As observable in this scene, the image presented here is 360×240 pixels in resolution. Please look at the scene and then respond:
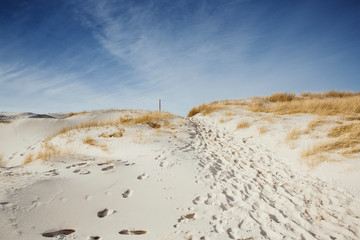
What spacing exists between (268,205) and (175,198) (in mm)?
1562

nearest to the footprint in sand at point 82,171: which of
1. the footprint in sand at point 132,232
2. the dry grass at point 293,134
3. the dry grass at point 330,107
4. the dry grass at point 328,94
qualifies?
the footprint in sand at point 132,232

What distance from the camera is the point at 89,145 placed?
5820 millimetres

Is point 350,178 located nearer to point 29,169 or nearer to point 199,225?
point 199,225

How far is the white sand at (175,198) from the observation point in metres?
2.28

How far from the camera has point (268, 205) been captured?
3012 millimetres

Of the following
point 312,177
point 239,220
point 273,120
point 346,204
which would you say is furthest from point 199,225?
point 273,120

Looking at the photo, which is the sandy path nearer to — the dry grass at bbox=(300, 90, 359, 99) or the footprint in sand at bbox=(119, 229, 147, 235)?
the footprint in sand at bbox=(119, 229, 147, 235)

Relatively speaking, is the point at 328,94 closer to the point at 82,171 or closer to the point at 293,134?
the point at 293,134

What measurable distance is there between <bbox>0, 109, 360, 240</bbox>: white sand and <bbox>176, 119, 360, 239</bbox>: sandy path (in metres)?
0.01

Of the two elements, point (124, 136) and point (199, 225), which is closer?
point (199, 225)

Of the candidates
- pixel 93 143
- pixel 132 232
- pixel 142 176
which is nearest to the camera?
pixel 132 232

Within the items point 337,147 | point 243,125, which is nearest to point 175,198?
point 337,147

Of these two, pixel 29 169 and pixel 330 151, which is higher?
pixel 330 151

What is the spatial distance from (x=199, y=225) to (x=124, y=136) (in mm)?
4791
